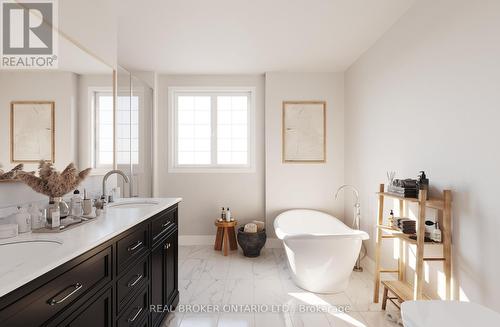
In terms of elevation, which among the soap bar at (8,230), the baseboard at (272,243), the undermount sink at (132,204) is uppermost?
the soap bar at (8,230)

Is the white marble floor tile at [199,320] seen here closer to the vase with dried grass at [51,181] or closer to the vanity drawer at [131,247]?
the vanity drawer at [131,247]

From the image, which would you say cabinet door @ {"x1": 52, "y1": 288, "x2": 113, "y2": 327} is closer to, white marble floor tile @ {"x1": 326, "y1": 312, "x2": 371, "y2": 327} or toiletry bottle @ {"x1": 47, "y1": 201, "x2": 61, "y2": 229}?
toiletry bottle @ {"x1": 47, "y1": 201, "x2": 61, "y2": 229}

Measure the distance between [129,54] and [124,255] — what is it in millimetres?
2637

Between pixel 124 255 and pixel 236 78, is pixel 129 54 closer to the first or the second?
pixel 236 78

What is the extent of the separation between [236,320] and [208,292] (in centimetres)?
50

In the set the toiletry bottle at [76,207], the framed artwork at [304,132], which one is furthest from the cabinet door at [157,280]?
the framed artwork at [304,132]

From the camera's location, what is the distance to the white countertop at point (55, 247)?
765 mm

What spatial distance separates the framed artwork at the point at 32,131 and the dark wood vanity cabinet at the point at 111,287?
712 millimetres

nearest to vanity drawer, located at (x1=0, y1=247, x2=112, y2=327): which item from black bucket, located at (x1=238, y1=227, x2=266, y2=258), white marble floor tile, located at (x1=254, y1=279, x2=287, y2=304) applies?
white marble floor tile, located at (x1=254, y1=279, x2=287, y2=304)

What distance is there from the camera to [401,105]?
7.61ft

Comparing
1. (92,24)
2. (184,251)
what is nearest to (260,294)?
(184,251)

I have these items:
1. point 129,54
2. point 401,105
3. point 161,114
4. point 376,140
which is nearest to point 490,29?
point 401,105

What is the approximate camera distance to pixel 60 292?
0.92 m

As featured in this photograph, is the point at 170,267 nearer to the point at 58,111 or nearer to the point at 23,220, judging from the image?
the point at 23,220
